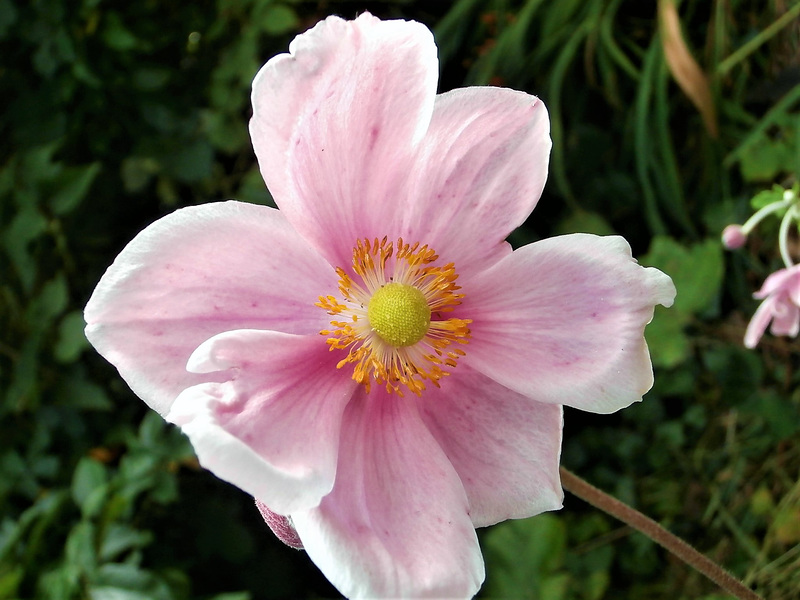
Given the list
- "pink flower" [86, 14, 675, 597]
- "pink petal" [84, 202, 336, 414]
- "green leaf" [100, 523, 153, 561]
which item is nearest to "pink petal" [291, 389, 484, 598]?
"pink flower" [86, 14, 675, 597]

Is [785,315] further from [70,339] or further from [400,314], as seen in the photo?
[70,339]

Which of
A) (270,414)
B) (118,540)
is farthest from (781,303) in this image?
(118,540)

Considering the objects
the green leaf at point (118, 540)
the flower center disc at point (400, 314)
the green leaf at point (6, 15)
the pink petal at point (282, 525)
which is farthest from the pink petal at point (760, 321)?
the green leaf at point (6, 15)

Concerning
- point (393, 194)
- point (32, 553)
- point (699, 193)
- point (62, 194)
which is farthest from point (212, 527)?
point (699, 193)

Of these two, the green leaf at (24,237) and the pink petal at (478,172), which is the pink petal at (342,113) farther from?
the green leaf at (24,237)

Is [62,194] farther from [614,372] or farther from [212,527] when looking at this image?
[614,372]

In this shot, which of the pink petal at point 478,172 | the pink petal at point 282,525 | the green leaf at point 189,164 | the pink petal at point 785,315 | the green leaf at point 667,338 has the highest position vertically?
the pink petal at point 478,172

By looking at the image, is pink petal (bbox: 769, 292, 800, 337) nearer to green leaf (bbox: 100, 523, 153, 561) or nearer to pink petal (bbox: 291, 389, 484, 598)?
pink petal (bbox: 291, 389, 484, 598)
